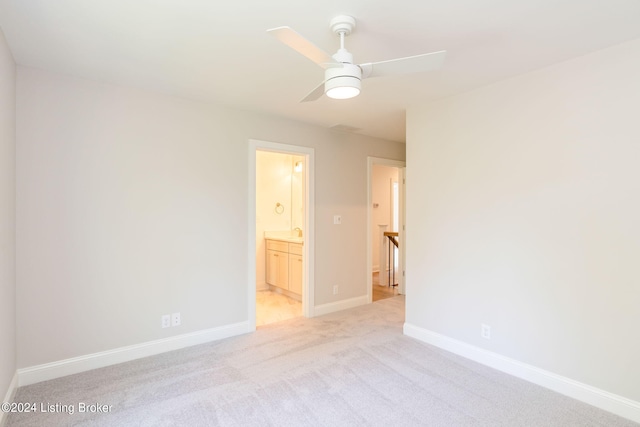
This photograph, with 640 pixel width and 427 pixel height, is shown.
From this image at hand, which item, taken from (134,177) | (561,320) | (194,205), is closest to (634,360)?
(561,320)

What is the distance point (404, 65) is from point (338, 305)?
3286 mm

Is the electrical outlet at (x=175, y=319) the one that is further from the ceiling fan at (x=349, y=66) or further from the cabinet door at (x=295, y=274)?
the ceiling fan at (x=349, y=66)

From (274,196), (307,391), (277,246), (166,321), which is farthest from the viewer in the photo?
(274,196)

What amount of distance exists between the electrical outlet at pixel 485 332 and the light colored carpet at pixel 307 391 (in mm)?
255

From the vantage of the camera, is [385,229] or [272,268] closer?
[272,268]

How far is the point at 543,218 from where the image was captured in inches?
97.0

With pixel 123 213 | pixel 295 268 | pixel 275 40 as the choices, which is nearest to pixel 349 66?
pixel 275 40

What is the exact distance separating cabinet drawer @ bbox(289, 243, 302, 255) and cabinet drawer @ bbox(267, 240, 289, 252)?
11cm

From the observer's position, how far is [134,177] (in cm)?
284

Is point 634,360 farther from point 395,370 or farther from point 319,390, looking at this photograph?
point 319,390

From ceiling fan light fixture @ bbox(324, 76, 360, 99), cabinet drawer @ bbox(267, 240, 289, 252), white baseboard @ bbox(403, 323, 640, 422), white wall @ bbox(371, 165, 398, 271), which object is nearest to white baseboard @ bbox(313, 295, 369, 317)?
cabinet drawer @ bbox(267, 240, 289, 252)

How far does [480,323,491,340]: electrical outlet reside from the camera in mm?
2785

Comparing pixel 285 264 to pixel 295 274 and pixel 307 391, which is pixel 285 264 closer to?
pixel 295 274

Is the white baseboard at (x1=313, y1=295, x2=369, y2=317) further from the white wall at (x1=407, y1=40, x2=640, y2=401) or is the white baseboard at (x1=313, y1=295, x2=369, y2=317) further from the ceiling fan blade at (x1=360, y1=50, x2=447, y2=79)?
the ceiling fan blade at (x1=360, y1=50, x2=447, y2=79)
